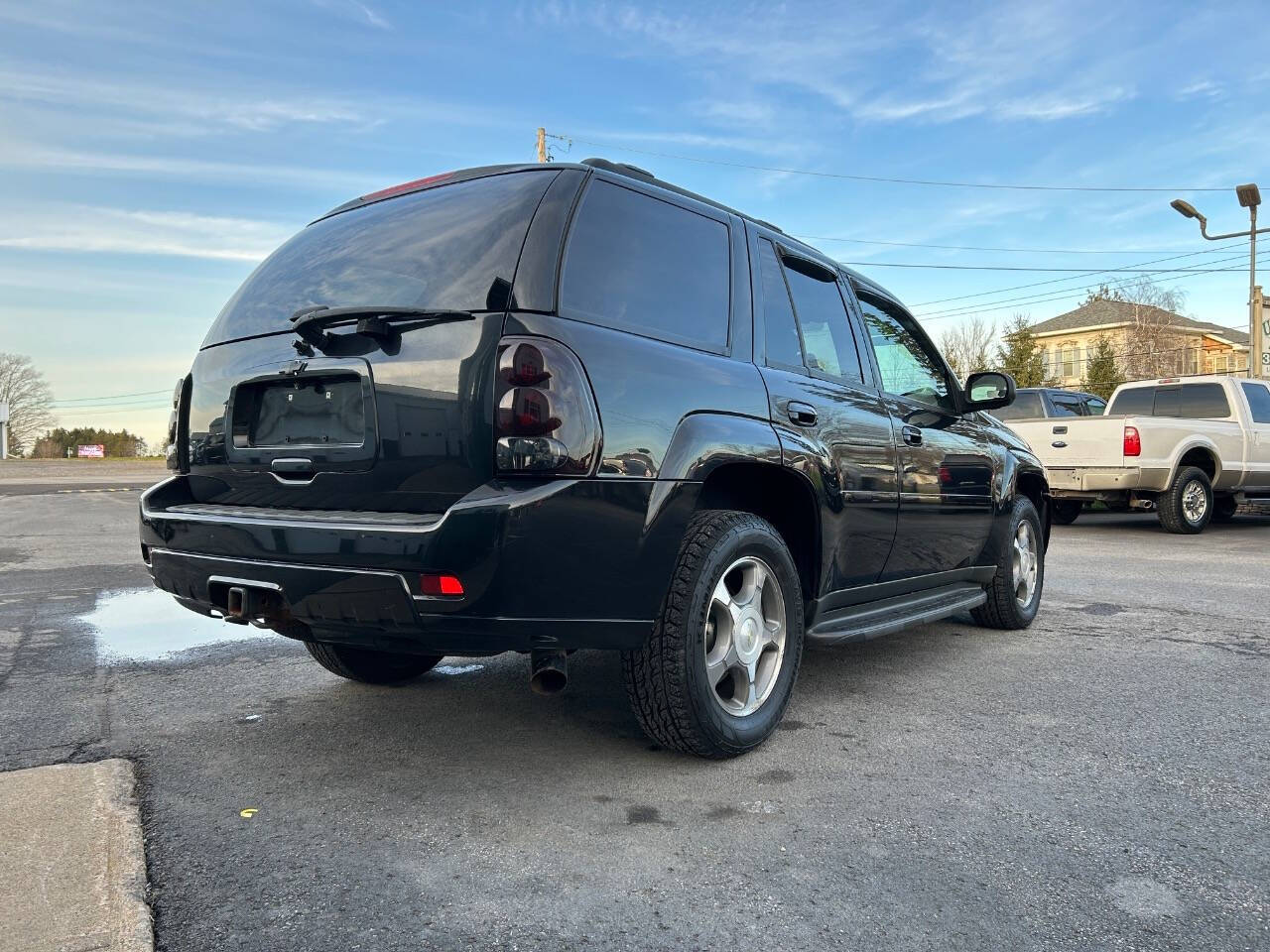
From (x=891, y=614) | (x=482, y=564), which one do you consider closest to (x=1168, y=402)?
(x=891, y=614)

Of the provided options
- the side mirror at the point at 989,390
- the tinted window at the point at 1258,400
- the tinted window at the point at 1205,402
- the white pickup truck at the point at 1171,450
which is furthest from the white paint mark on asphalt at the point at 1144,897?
the tinted window at the point at 1258,400

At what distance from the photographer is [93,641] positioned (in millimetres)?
5297

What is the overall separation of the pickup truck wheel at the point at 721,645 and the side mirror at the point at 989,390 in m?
2.15

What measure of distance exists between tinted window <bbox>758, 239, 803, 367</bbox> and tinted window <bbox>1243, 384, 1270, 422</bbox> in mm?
11755

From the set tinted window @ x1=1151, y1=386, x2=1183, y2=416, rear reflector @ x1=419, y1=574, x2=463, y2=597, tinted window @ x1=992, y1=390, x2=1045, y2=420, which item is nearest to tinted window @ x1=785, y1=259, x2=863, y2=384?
rear reflector @ x1=419, y1=574, x2=463, y2=597

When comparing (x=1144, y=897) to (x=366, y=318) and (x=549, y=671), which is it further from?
(x=366, y=318)

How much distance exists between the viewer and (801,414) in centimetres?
359

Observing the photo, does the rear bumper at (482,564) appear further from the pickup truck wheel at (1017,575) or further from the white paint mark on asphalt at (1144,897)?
the pickup truck wheel at (1017,575)

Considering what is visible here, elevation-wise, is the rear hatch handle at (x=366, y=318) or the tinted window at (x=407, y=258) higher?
the tinted window at (x=407, y=258)

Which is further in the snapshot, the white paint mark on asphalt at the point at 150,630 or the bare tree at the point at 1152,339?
the bare tree at the point at 1152,339

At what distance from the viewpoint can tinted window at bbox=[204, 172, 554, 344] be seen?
2.87 m

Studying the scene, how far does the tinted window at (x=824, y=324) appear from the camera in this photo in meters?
3.99

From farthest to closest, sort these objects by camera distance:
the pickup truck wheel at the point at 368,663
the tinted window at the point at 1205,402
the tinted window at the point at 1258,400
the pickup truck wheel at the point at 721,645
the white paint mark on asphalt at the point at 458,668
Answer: the tinted window at the point at 1258,400 → the tinted window at the point at 1205,402 → the white paint mark on asphalt at the point at 458,668 → the pickup truck wheel at the point at 368,663 → the pickup truck wheel at the point at 721,645

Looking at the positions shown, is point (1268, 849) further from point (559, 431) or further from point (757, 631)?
point (559, 431)
